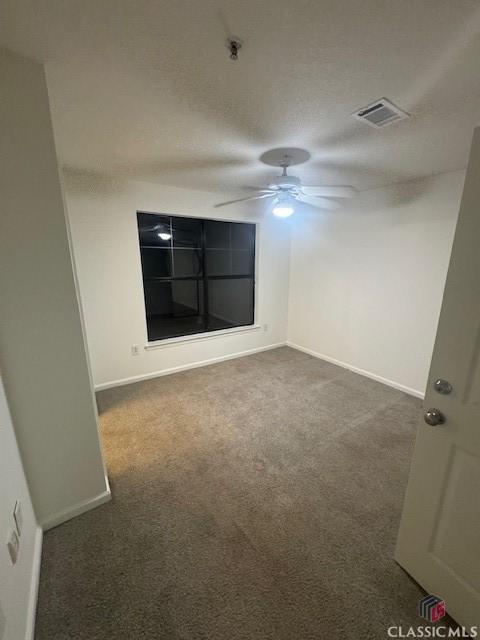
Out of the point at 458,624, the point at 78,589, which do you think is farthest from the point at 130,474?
the point at 458,624

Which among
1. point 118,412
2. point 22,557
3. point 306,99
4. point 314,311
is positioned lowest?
point 118,412

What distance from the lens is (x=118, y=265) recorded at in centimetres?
305

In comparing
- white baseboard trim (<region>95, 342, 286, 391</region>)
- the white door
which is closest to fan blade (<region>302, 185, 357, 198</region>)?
the white door

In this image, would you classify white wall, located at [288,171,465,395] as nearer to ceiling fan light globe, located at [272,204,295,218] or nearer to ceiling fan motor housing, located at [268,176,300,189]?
ceiling fan light globe, located at [272,204,295,218]

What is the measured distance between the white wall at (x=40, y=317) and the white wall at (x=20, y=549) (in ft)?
0.32

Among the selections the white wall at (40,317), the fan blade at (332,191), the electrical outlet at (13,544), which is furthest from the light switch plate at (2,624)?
the fan blade at (332,191)

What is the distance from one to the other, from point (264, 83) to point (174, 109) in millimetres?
555

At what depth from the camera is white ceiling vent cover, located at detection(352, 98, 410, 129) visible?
145 centimetres

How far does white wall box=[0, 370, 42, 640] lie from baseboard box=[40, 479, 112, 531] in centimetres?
7

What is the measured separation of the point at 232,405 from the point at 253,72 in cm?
263

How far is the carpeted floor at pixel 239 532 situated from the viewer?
1.15 m

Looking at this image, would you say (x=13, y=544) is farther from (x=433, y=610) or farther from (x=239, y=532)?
(x=433, y=610)

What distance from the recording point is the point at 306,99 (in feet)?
4.65

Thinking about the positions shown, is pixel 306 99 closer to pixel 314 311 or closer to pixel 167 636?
pixel 167 636
